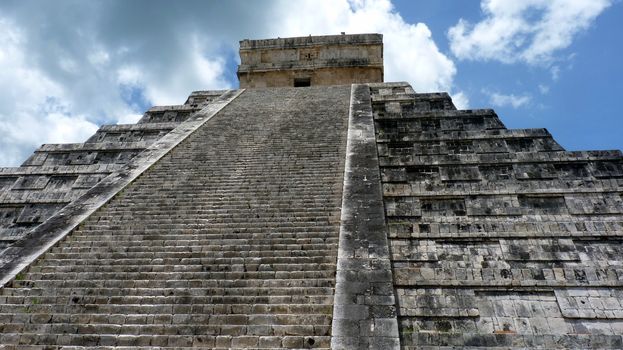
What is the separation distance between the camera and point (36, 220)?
8.12m

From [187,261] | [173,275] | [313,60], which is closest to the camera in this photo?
[173,275]

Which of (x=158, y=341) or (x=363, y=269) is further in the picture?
(x=363, y=269)

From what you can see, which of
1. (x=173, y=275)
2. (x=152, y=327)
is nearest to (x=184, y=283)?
(x=173, y=275)

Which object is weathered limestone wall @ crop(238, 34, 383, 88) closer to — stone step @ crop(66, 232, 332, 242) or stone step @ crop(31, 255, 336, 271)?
stone step @ crop(66, 232, 332, 242)

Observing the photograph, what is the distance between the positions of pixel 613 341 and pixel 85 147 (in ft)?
34.7

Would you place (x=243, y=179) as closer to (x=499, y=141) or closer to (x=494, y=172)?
(x=494, y=172)

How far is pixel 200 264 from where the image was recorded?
571cm

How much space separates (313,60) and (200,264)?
14.1 m

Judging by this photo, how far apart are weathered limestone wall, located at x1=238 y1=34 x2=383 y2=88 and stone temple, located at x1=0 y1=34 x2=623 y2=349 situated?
27.1 feet

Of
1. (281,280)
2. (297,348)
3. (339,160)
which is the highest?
(339,160)

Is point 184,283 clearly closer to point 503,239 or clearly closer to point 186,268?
point 186,268

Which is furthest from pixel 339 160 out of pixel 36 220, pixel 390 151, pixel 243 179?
pixel 36 220

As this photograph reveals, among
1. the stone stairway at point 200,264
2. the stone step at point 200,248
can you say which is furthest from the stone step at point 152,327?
the stone step at point 200,248

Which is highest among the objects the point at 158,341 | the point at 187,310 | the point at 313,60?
the point at 313,60
